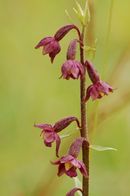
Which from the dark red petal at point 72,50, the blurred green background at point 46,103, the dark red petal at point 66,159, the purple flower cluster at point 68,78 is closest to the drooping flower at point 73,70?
the purple flower cluster at point 68,78

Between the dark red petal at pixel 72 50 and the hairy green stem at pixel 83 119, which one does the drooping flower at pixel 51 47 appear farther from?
the hairy green stem at pixel 83 119

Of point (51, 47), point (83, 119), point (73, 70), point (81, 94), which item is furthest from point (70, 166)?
point (51, 47)

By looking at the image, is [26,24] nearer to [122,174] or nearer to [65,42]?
[65,42]

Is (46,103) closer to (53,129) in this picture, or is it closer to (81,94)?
(53,129)

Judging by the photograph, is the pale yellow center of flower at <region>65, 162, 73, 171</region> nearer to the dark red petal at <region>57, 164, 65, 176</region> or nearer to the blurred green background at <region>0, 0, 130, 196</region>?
the dark red petal at <region>57, 164, 65, 176</region>

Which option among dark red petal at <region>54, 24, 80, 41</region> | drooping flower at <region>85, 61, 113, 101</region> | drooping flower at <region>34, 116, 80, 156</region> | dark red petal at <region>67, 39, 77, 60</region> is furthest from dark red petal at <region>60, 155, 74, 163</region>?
dark red petal at <region>54, 24, 80, 41</region>
